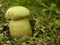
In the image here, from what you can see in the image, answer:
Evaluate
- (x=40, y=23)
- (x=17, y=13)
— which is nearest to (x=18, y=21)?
(x=17, y=13)

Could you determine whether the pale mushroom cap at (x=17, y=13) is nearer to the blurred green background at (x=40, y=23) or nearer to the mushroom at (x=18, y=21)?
the mushroom at (x=18, y=21)

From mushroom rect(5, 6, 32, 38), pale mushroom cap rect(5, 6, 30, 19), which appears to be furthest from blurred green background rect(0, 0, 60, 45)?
pale mushroom cap rect(5, 6, 30, 19)

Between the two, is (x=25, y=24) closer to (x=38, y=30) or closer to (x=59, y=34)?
(x=38, y=30)

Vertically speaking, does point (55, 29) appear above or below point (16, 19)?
below

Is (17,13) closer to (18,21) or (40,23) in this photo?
(18,21)

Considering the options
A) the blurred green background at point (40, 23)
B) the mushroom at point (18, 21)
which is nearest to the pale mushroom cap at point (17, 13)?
the mushroom at point (18, 21)

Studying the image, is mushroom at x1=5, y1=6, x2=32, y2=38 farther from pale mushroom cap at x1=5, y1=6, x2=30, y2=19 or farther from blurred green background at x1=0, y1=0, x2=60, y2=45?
blurred green background at x1=0, y1=0, x2=60, y2=45

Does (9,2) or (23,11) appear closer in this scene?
(23,11)

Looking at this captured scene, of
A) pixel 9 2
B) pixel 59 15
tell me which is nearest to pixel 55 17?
pixel 59 15
